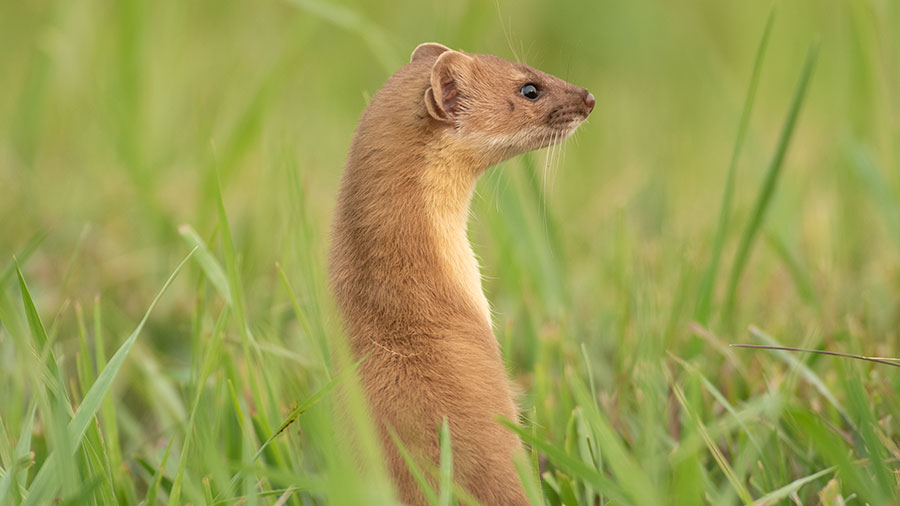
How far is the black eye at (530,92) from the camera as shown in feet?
9.31

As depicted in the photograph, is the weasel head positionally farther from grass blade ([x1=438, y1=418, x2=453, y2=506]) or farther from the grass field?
grass blade ([x1=438, y1=418, x2=453, y2=506])

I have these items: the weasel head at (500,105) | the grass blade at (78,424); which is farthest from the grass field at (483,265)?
the weasel head at (500,105)

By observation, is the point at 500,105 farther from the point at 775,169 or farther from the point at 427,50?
the point at 775,169

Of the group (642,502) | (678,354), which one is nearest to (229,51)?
(678,354)

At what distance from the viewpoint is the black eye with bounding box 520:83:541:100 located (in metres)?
2.84

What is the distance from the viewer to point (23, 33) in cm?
804

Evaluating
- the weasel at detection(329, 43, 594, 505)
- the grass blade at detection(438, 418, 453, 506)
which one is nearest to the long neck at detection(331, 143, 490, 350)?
the weasel at detection(329, 43, 594, 505)

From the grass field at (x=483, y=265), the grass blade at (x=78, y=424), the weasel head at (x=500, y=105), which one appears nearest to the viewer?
the grass blade at (x=78, y=424)

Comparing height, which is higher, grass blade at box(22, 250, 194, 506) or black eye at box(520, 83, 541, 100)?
black eye at box(520, 83, 541, 100)

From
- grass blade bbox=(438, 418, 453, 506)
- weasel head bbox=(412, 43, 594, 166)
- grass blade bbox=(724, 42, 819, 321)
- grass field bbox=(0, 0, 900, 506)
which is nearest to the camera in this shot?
grass blade bbox=(438, 418, 453, 506)

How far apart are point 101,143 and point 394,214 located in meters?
4.20

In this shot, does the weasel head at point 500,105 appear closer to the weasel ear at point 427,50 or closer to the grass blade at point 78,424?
the weasel ear at point 427,50

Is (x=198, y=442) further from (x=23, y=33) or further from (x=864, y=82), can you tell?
(x=23, y=33)

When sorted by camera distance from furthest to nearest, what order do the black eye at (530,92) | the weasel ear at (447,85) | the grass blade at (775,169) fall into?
the grass blade at (775,169) < the black eye at (530,92) < the weasel ear at (447,85)
